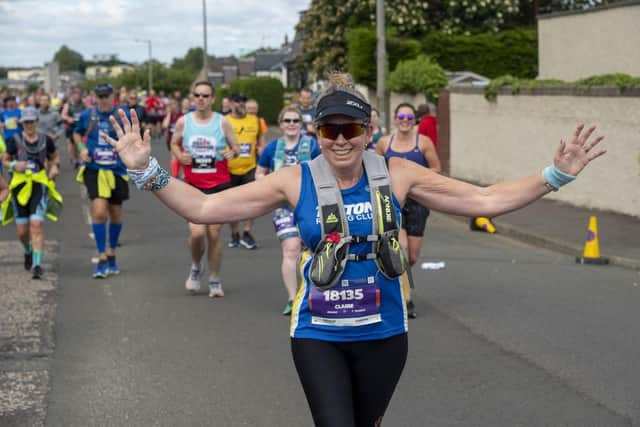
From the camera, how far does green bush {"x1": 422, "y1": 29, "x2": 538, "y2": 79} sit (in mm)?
38500

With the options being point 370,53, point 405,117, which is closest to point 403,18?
point 370,53

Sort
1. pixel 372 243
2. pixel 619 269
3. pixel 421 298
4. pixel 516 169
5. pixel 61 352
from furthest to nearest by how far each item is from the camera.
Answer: pixel 516 169 → pixel 619 269 → pixel 421 298 → pixel 61 352 → pixel 372 243

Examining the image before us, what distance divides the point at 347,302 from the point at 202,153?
19.9ft

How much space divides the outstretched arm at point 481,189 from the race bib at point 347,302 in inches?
17.3

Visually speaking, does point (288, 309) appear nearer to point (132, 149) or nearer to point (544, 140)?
point (132, 149)

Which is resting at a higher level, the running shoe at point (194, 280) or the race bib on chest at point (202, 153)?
the race bib on chest at point (202, 153)

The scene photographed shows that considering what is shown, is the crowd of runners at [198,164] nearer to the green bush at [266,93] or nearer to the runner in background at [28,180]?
the runner in background at [28,180]

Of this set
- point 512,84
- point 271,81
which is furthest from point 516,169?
point 271,81

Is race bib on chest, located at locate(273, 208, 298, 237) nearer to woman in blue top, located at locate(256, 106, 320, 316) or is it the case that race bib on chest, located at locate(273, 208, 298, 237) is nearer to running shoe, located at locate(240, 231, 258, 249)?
woman in blue top, located at locate(256, 106, 320, 316)

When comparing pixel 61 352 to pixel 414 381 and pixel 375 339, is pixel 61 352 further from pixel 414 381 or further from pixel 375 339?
pixel 375 339

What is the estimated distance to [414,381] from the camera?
6.96 m

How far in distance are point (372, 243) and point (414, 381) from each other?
2.90 metres

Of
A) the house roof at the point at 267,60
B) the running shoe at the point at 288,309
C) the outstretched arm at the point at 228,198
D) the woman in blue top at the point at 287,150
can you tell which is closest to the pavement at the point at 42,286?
the running shoe at the point at 288,309

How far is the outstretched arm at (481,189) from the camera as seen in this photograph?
4.44 metres
